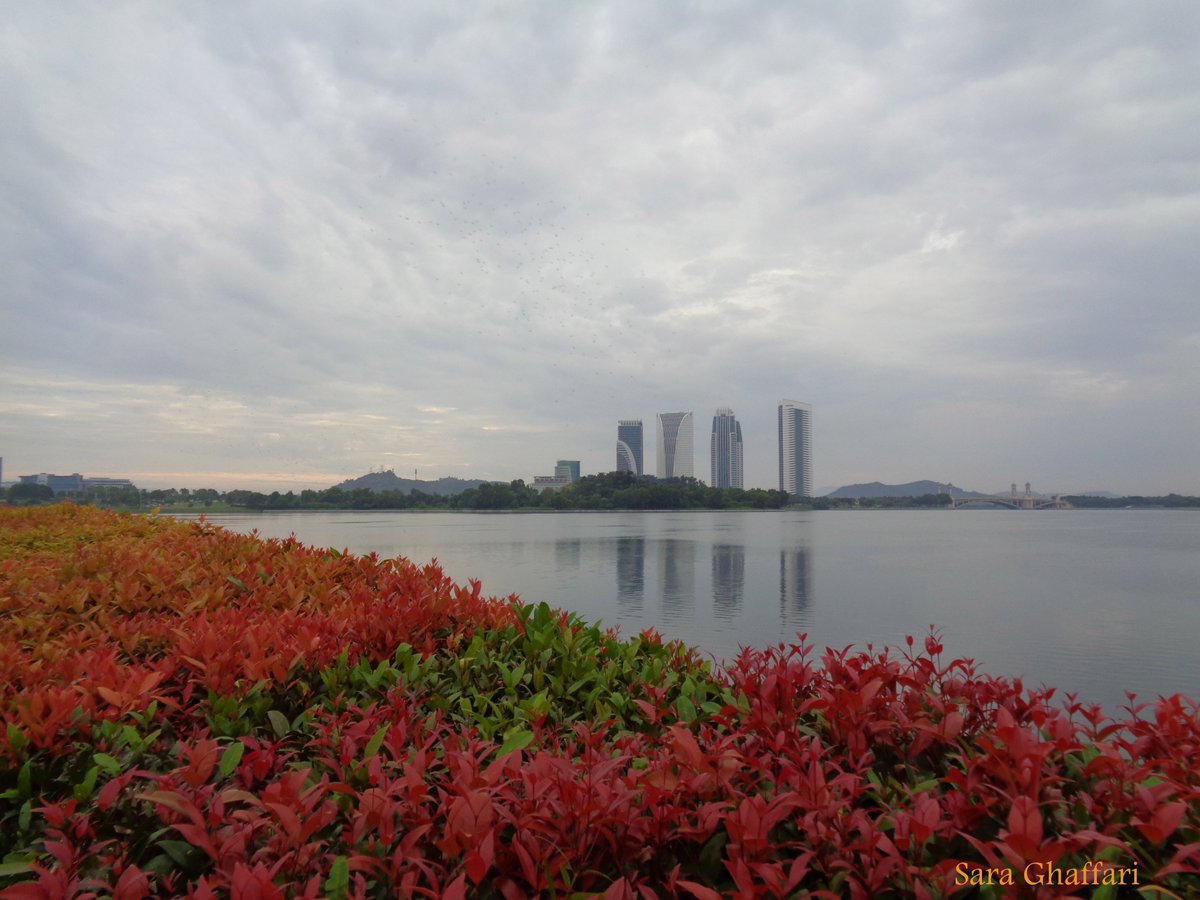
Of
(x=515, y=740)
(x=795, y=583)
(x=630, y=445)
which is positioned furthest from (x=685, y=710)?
→ (x=630, y=445)

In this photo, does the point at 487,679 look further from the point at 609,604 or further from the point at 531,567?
the point at 531,567

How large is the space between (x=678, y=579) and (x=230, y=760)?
1209 centimetres

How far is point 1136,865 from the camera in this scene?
4.46ft

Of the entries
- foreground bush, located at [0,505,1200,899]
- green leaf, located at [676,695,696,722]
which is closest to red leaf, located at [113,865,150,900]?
foreground bush, located at [0,505,1200,899]

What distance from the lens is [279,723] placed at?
212cm

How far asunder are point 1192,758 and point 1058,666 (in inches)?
240

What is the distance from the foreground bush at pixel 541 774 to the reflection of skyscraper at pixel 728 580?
7.29m

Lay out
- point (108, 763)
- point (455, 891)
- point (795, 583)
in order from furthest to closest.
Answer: point (795, 583) < point (108, 763) < point (455, 891)

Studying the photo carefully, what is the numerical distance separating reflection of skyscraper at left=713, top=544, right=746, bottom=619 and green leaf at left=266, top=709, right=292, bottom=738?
772cm

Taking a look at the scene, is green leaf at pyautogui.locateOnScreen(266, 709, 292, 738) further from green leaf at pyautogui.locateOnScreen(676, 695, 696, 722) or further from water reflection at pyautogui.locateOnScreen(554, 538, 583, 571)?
water reflection at pyautogui.locateOnScreen(554, 538, 583, 571)

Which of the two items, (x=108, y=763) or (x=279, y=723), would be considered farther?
(x=279, y=723)

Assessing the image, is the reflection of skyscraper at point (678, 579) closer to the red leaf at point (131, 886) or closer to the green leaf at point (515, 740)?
the green leaf at point (515, 740)

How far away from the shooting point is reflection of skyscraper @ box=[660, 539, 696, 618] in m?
10.1

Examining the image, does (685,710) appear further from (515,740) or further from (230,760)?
(230,760)
